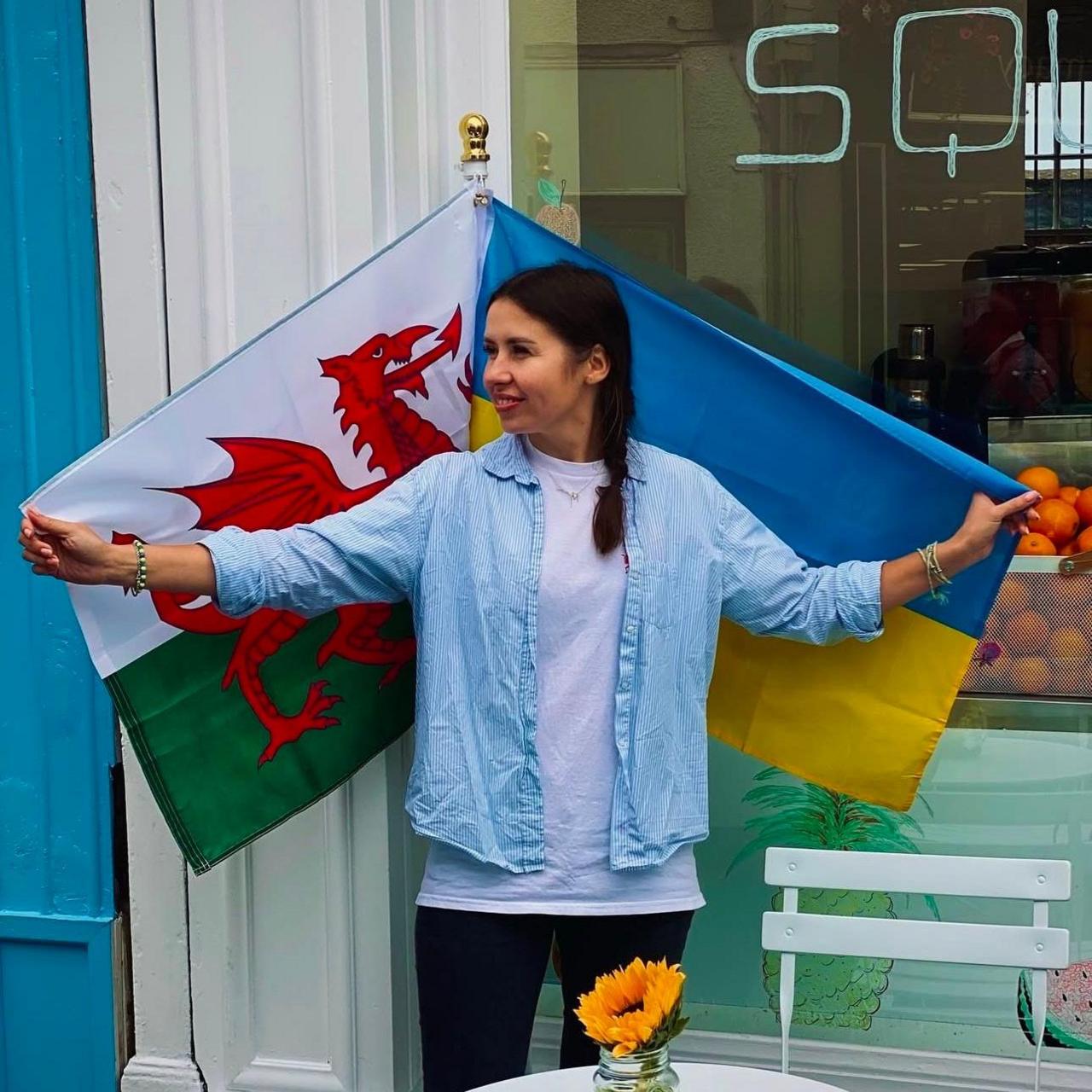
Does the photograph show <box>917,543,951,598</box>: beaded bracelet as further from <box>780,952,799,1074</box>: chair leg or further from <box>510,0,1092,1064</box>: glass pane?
<box>780,952,799,1074</box>: chair leg

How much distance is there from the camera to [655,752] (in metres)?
2.37

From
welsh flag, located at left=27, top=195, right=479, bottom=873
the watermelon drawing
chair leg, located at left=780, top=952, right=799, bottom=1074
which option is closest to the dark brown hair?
welsh flag, located at left=27, top=195, right=479, bottom=873

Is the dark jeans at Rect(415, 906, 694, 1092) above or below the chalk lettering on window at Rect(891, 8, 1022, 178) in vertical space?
below

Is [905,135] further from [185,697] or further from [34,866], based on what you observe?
[34,866]

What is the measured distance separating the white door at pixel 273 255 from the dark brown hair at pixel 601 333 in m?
0.60

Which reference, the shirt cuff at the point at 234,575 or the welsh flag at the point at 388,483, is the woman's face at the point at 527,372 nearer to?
the welsh flag at the point at 388,483

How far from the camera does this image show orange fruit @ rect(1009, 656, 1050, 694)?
116 inches

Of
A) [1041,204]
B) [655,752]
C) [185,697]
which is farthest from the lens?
[1041,204]

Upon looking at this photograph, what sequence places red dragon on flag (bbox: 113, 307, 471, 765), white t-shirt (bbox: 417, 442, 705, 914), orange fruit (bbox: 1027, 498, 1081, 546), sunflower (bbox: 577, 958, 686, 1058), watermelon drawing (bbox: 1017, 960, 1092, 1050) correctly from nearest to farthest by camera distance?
1. sunflower (bbox: 577, 958, 686, 1058)
2. white t-shirt (bbox: 417, 442, 705, 914)
3. red dragon on flag (bbox: 113, 307, 471, 765)
4. orange fruit (bbox: 1027, 498, 1081, 546)
5. watermelon drawing (bbox: 1017, 960, 1092, 1050)

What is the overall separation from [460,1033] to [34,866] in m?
1.22

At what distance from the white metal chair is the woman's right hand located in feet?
3.71

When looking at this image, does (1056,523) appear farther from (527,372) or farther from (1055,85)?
(527,372)

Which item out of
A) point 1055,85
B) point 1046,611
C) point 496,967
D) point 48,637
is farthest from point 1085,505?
point 48,637

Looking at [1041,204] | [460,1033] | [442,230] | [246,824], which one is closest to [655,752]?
[460,1033]
